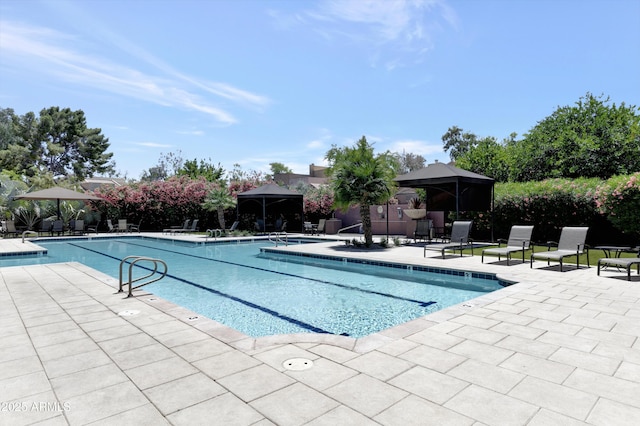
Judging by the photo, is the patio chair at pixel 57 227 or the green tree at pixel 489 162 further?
the green tree at pixel 489 162

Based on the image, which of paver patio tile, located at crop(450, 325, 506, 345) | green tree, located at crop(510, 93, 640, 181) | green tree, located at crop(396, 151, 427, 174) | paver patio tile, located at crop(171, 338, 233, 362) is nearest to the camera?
paver patio tile, located at crop(171, 338, 233, 362)

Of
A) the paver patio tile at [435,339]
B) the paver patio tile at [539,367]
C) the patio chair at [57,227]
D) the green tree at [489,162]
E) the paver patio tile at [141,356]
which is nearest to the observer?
the paver patio tile at [539,367]

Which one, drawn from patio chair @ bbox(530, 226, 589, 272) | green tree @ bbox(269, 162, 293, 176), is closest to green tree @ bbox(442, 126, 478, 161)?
green tree @ bbox(269, 162, 293, 176)

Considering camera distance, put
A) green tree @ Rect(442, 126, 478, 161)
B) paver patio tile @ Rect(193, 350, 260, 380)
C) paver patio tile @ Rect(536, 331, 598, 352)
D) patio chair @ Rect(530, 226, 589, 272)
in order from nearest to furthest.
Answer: paver patio tile @ Rect(193, 350, 260, 380) < paver patio tile @ Rect(536, 331, 598, 352) < patio chair @ Rect(530, 226, 589, 272) < green tree @ Rect(442, 126, 478, 161)

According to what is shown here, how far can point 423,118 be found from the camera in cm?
2773

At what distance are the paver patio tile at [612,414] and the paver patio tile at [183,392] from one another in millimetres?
2441

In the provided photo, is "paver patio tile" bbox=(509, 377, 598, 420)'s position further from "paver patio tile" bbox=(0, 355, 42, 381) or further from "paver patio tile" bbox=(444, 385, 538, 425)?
"paver patio tile" bbox=(0, 355, 42, 381)

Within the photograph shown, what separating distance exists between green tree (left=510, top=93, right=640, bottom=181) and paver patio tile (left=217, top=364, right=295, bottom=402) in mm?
20872

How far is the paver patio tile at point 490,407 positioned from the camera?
220 centimetres

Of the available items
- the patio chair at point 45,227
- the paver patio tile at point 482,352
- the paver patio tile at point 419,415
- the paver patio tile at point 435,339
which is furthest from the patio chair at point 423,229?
the patio chair at point 45,227

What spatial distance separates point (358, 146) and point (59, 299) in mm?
10068

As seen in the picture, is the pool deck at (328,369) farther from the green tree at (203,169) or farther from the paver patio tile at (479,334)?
the green tree at (203,169)

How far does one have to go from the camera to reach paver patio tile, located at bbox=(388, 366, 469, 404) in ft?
8.27

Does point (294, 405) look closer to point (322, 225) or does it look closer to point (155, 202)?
point (322, 225)
